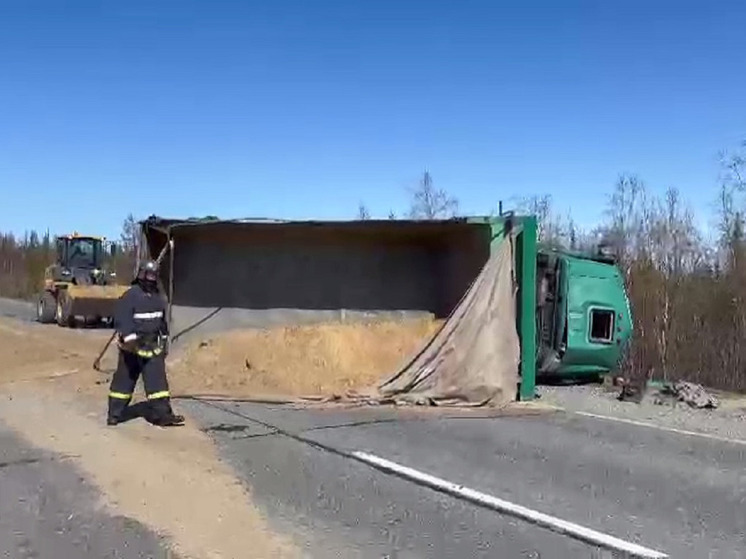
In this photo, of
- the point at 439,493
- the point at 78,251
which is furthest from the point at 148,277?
the point at 78,251

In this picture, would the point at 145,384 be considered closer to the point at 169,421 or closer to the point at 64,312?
the point at 169,421

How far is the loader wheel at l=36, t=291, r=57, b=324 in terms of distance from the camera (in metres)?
31.3

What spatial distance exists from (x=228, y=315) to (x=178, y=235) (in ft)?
5.26

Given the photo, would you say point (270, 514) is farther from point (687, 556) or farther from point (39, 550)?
point (687, 556)

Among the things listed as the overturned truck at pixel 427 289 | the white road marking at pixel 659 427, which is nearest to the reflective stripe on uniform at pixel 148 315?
the overturned truck at pixel 427 289

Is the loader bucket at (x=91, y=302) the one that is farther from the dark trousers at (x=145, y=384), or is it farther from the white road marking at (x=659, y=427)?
the white road marking at (x=659, y=427)

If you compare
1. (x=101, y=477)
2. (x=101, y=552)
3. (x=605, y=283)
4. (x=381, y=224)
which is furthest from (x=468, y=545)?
(x=605, y=283)

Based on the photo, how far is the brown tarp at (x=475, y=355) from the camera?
40.7 feet

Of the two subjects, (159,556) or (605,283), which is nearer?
(159,556)

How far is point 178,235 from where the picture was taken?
49.2 ft

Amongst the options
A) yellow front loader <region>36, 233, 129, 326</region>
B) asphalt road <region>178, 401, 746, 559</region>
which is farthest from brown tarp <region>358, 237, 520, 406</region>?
yellow front loader <region>36, 233, 129, 326</region>

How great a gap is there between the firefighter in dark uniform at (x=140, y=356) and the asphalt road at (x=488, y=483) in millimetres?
673

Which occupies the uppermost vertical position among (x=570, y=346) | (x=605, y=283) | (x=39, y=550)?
(x=605, y=283)

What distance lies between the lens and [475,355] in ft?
41.3
